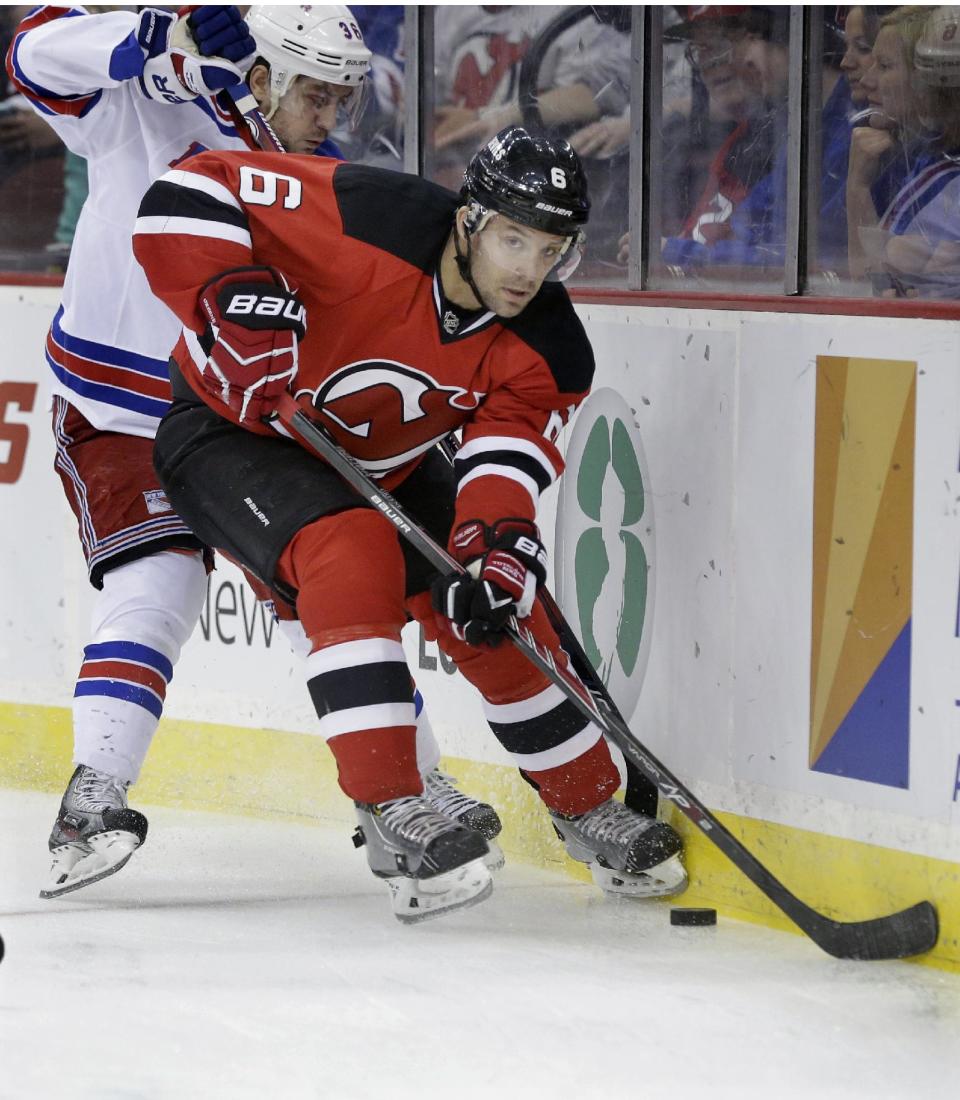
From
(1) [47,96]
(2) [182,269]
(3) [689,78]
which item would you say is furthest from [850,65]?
(1) [47,96]

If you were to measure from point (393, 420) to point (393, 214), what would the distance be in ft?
0.97

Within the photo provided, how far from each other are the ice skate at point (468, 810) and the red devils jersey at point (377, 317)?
22.3 inches

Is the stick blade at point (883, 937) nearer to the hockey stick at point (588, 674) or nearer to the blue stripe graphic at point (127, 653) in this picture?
the hockey stick at point (588, 674)

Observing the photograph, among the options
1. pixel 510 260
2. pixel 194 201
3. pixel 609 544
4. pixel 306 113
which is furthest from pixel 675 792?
pixel 306 113

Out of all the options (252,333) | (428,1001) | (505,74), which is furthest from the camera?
(505,74)

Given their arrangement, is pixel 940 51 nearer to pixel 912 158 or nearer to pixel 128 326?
pixel 912 158

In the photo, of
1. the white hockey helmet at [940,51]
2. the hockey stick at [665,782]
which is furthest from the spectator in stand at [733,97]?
the hockey stick at [665,782]

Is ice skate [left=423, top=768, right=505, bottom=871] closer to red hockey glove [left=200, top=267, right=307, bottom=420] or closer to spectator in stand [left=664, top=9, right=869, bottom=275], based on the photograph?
red hockey glove [left=200, top=267, right=307, bottom=420]

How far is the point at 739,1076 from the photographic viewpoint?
7.34ft

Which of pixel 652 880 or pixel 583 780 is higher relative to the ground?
pixel 583 780

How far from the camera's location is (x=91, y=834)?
3.00 metres

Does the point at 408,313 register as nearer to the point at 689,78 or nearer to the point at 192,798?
the point at 689,78

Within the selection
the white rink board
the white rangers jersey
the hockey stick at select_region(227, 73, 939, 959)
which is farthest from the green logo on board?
the white rangers jersey

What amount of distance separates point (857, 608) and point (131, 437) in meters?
1.25
